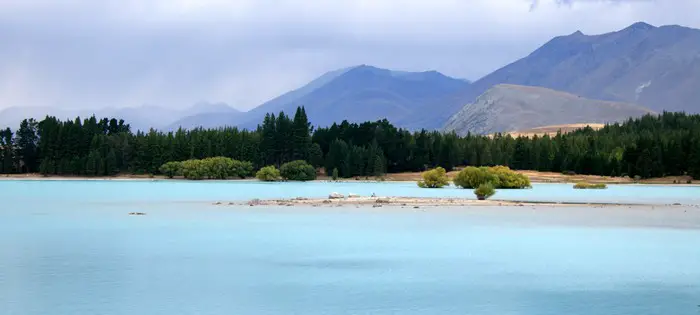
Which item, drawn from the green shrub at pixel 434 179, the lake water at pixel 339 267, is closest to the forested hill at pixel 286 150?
the green shrub at pixel 434 179

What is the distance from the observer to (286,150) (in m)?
115

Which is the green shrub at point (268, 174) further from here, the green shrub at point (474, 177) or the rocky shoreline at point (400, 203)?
the rocky shoreline at point (400, 203)

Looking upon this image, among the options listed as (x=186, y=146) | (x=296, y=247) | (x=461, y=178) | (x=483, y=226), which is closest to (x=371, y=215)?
(x=483, y=226)

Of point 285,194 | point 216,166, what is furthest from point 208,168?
point 285,194

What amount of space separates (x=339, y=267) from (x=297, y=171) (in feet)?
271

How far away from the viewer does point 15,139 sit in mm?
116750

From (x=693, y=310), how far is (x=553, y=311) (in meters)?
2.78

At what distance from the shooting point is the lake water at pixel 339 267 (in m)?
18.1

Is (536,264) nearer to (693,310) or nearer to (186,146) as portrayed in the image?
(693,310)

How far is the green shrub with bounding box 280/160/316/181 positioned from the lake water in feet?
218

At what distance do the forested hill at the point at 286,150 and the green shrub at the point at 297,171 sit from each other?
544 centimetres

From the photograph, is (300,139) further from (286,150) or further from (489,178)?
(489,178)

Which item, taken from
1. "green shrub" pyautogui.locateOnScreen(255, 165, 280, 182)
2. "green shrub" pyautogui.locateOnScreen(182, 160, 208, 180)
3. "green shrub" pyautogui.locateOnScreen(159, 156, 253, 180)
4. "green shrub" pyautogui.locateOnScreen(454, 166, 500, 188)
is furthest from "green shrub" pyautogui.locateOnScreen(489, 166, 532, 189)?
"green shrub" pyautogui.locateOnScreen(182, 160, 208, 180)

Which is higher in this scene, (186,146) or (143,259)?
(186,146)
